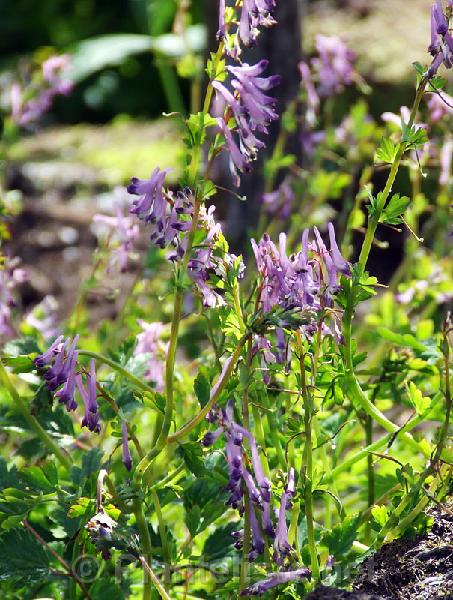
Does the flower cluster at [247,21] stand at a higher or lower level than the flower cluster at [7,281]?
higher

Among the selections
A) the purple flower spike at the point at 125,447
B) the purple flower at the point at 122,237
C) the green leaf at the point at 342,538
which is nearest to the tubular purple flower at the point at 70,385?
the purple flower spike at the point at 125,447

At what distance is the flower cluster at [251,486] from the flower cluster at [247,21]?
64cm

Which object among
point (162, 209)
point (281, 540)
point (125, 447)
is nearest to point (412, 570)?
point (281, 540)

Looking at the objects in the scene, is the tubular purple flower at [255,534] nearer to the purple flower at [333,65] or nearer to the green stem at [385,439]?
the green stem at [385,439]

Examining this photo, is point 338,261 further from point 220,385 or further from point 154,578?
point 154,578

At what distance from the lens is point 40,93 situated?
3619mm

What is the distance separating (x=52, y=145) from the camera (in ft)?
28.6

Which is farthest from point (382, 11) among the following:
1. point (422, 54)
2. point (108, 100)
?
point (108, 100)

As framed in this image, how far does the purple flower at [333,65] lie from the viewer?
12.3 feet

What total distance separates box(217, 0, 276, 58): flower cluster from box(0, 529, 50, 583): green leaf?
41.1 inches

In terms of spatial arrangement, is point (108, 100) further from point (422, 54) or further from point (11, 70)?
point (422, 54)

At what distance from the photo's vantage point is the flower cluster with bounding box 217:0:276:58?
178 centimetres

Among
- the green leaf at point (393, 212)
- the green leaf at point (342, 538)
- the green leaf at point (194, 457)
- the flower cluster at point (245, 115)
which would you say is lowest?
the green leaf at point (342, 538)

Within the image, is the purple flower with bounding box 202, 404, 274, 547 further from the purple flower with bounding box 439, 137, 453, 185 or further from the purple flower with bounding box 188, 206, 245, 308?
the purple flower with bounding box 439, 137, 453, 185
